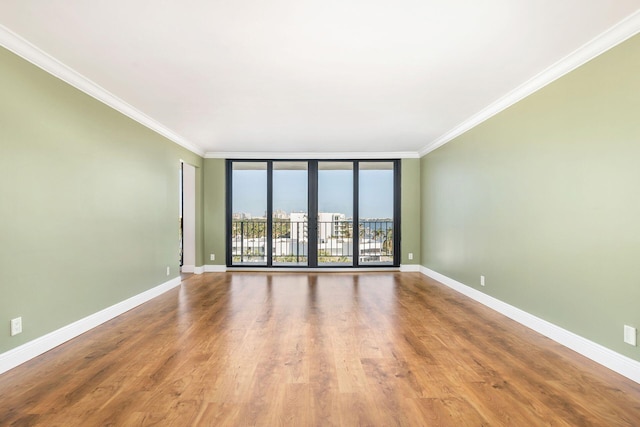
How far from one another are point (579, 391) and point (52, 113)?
4.52 metres

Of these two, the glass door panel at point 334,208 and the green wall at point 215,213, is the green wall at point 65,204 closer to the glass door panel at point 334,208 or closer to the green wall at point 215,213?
the green wall at point 215,213

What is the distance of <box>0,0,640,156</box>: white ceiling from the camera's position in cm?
210

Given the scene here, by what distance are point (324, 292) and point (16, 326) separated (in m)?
3.40

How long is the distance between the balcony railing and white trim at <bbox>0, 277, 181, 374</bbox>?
2718 millimetres

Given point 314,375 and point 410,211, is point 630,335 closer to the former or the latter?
point 314,375

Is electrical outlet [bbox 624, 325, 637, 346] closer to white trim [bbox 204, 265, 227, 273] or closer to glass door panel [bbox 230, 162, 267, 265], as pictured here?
glass door panel [bbox 230, 162, 267, 265]

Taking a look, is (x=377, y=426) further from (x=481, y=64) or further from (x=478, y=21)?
(x=481, y=64)

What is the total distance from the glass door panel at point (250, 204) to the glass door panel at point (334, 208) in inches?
45.9

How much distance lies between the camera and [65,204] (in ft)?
9.70

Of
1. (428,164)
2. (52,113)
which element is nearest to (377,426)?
(52,113)

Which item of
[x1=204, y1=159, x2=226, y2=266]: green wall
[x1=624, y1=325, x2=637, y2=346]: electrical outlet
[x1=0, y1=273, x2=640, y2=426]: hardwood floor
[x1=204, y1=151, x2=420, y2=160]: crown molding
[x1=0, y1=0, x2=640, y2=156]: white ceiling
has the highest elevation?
[x1=0, y1=0, x2=640, y2=156]: white ceiling

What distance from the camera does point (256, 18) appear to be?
218cm

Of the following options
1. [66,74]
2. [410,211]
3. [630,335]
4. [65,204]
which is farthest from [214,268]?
[630,335]

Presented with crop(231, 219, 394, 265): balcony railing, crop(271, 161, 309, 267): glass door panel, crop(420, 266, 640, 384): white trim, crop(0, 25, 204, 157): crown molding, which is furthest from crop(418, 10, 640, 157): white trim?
crop(0, 25, 204, 157): crown molding
